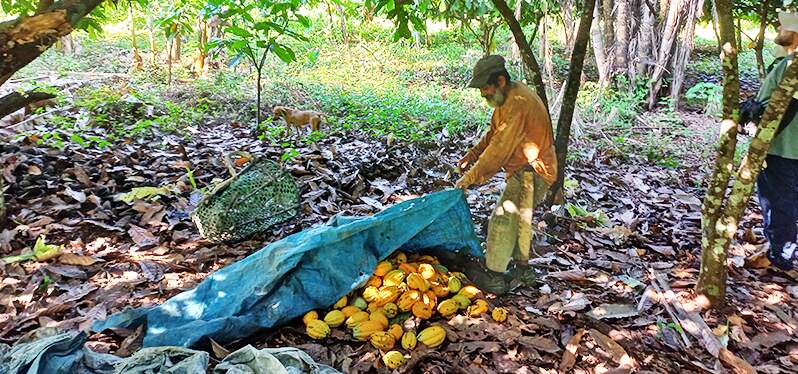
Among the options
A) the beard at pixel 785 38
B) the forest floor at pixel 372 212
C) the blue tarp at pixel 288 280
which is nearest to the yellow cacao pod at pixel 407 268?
the blue tarp at pixel 288 280

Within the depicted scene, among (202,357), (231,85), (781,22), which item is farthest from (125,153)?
(781,22)

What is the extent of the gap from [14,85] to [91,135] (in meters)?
2.87

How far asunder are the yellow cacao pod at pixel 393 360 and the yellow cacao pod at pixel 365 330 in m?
0.18

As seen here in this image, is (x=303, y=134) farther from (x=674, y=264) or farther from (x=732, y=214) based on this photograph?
(x=732, y=214)

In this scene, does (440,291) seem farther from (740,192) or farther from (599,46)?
(599,46)

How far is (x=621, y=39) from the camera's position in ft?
29.9

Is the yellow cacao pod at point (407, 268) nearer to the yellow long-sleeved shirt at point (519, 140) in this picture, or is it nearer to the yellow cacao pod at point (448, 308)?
the yellow cacao pod at point (448, 308)

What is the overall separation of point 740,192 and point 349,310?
2011 millimetres

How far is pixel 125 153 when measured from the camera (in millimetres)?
4711

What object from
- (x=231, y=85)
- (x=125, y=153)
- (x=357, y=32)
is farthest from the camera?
(x=357, y=32)

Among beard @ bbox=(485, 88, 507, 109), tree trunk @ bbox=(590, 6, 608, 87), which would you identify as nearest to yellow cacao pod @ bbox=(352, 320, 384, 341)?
beard @ bbox=(485, 88, 507, 109)

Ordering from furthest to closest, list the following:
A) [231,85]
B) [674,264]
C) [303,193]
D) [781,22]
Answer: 1. [231,85]
2. [303,193]
3. [674,264]
4. [781,22]

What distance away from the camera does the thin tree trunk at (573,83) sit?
381 cm

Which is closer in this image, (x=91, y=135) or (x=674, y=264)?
(x=674, y=264)
